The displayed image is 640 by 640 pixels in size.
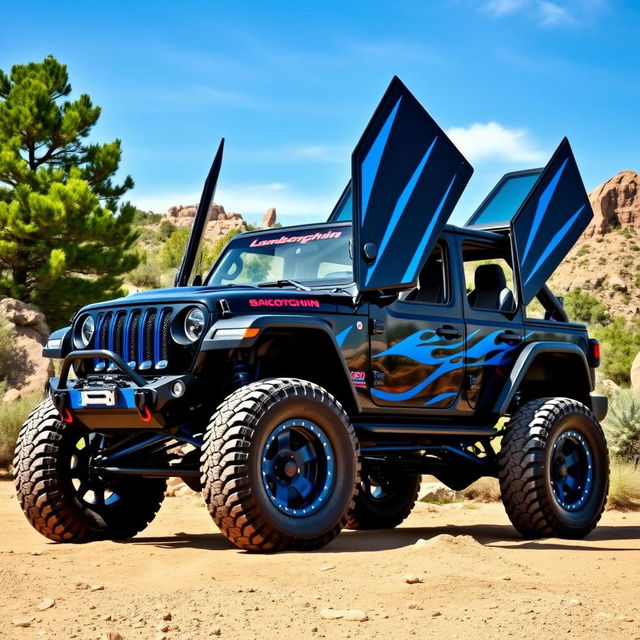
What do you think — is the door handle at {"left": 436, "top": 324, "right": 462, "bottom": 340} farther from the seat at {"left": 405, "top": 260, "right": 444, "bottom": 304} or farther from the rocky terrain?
the rocky terrain

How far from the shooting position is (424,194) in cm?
748

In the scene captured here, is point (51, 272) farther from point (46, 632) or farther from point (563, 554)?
point (46, 632)

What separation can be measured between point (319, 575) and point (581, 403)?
13.6ft

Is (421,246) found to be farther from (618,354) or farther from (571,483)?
(618,354)

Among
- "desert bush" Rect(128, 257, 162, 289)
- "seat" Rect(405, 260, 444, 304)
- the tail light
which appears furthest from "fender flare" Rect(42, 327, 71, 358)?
"desert bush" Rect(128, 257, 162, 289)

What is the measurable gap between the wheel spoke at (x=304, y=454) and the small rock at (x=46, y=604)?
216 cm

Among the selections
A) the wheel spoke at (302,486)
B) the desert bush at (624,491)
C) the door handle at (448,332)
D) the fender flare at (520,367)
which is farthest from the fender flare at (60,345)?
the desert bush at (624,491)

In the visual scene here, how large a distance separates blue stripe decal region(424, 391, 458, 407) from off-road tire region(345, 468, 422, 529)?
4.57ft

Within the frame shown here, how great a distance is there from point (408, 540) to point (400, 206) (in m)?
2.43

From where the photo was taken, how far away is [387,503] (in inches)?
373

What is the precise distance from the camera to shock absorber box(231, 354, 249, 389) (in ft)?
21.2

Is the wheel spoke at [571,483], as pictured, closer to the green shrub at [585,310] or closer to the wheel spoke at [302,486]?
the wheel spoke at [302,486]

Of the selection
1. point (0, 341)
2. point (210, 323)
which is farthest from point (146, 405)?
point (0, 341)

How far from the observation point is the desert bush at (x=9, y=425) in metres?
14.3
